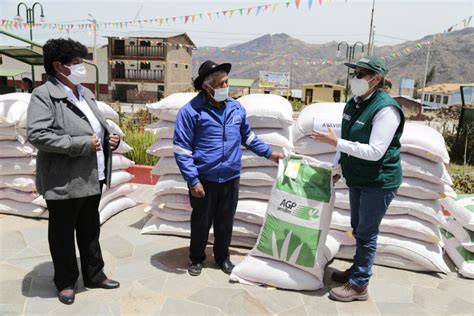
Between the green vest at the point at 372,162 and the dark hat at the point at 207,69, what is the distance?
96 centimetres

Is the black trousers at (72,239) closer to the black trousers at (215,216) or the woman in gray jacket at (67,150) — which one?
the woman in gray jacket at (67,150)

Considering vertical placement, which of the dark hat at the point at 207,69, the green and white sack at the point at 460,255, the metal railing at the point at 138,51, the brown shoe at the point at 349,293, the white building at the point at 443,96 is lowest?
the brown shoe at the point at 349,293

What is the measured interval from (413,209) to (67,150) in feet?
8.74

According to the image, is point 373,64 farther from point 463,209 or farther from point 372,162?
point 463,209

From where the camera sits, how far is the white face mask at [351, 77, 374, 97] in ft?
8.05

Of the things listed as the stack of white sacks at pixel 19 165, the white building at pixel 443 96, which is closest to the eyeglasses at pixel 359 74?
the stack of white sacks at pixel 19 165

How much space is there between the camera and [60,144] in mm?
2189

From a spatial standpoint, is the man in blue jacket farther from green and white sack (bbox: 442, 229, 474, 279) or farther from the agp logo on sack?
green and white sack (bbox: 442, 229, 474, 279)

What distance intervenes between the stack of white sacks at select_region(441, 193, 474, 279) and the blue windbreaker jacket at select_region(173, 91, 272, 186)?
2034mm

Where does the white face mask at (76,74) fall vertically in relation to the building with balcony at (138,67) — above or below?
below

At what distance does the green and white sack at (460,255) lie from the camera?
3117 millimetres

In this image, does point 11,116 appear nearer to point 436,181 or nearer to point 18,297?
point 18,297

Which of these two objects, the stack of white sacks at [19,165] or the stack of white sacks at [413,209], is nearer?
the stack of white sacks at [413,209]

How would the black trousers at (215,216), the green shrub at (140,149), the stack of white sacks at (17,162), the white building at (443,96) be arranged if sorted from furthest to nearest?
the white building at (443,96)
the green shrub at (140,149)
the stack of white sacks at (17,162)
the black trousers at (215,216)
